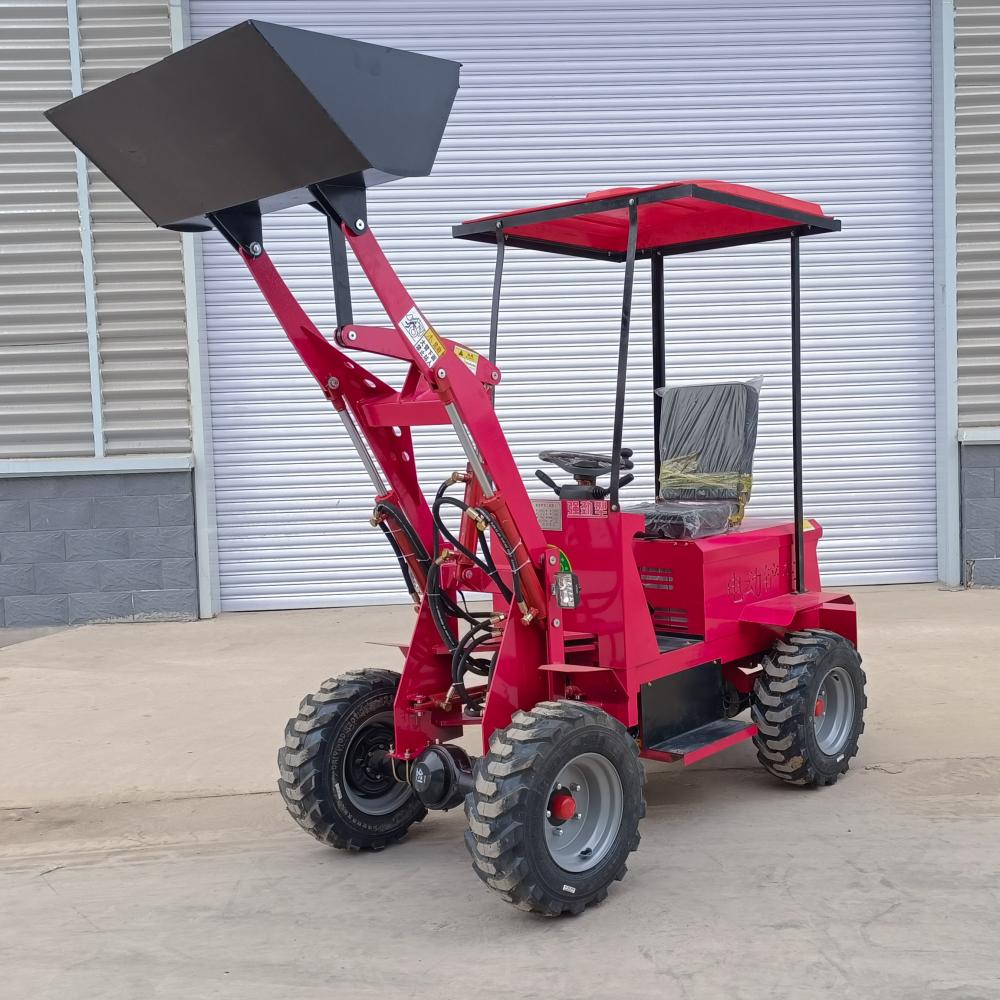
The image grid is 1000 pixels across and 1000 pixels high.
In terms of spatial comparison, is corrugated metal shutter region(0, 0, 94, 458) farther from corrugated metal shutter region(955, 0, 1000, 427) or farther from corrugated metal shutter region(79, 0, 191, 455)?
corrugated metal shutter region(955, 0, 1000, 427)

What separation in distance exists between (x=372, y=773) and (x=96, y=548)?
19.1 feet

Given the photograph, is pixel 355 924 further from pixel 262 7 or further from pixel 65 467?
pixel 262 7

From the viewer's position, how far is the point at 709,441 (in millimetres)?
5504

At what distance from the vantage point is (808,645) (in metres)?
4.98

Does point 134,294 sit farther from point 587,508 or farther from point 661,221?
point 587,508

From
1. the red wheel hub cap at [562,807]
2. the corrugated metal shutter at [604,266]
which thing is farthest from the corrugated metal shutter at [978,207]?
the red wheel hub cap at [562,807]

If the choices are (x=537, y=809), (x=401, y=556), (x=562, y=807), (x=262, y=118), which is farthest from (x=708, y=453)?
(x=262, y=118)

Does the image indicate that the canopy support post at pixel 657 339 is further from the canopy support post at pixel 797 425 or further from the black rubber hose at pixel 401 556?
the black rubber hose at pixel 401 556

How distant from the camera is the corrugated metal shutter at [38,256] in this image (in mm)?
9383

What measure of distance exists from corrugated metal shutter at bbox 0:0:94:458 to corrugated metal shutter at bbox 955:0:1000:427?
7545mm

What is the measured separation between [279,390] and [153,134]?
20.0ft

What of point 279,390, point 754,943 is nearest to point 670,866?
point 754,943

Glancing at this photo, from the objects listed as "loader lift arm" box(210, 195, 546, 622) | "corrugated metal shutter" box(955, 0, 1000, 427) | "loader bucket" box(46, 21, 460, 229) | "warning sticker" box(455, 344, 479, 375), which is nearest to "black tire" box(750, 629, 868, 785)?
"loader lift arm" box(210, 195, 546, 622)

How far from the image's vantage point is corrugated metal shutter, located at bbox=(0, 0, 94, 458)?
30.8ft
